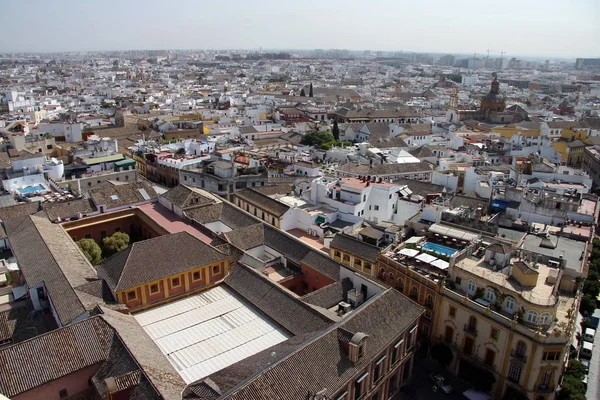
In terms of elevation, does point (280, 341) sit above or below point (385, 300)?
below

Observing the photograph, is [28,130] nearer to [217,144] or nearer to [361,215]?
[217,144]

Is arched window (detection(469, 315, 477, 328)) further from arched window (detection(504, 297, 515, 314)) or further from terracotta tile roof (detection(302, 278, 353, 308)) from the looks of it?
terracotta tile roof (detection(302, 278, 353, 308))

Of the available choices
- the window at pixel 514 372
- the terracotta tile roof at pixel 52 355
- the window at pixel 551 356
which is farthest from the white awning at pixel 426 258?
the terracotta tile roof at pixel 52 355

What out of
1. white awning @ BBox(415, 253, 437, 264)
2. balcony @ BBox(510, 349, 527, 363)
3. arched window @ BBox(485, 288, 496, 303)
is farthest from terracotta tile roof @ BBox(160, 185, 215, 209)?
balcony @ BBox(510, 349, 527, 363)

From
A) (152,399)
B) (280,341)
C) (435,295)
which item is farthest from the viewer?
(435,295)

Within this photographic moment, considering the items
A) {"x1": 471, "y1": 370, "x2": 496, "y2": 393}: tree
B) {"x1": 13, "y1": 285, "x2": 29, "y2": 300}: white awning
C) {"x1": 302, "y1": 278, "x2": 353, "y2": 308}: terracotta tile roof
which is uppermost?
{"x1": 302, "y1": 278, "x2": 353, "y2": 308}: terracotta tile roof

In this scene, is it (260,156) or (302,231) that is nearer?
(302,231)

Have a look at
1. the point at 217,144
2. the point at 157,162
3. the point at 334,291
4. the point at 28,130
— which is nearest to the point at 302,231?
the point at 334,291
